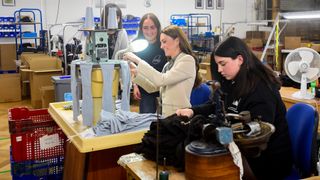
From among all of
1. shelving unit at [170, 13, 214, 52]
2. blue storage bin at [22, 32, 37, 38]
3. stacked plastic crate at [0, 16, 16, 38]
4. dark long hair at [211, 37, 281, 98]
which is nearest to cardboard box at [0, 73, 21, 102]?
blue storage bin at [22, 32, 37, 38]

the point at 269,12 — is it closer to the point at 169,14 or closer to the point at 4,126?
the point at 169,14

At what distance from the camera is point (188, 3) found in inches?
348

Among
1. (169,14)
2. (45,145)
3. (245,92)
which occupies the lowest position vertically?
(45,145)

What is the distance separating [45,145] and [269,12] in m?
8.24

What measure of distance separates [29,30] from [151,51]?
17.6 ft

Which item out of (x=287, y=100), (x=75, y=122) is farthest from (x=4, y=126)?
(x=287, y=100)

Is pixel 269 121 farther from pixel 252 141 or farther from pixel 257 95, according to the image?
pixel 252 141

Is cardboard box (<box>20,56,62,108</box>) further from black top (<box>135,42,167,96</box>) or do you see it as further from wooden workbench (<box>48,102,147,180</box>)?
wooden workbench (<box>48,102,147,180</box>)

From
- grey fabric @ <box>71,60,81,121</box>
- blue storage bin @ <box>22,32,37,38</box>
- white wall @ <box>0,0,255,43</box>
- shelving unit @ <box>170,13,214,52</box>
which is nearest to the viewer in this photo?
grey fabric @ <box>71,60,81,121</box>

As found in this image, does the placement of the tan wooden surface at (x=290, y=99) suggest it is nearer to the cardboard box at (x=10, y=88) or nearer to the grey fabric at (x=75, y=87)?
the grey fabric at (x=75, y=87)

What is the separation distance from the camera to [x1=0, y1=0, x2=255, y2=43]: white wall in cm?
730

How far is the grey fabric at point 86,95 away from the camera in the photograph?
1.92 meters

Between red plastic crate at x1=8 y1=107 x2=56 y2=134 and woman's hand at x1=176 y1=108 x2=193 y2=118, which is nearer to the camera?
woman's hand at x1=176 y1=108 x2=193 y2=118

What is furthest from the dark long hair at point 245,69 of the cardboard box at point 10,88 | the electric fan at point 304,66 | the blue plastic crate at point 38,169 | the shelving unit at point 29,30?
the shelving unit at point 29,30
